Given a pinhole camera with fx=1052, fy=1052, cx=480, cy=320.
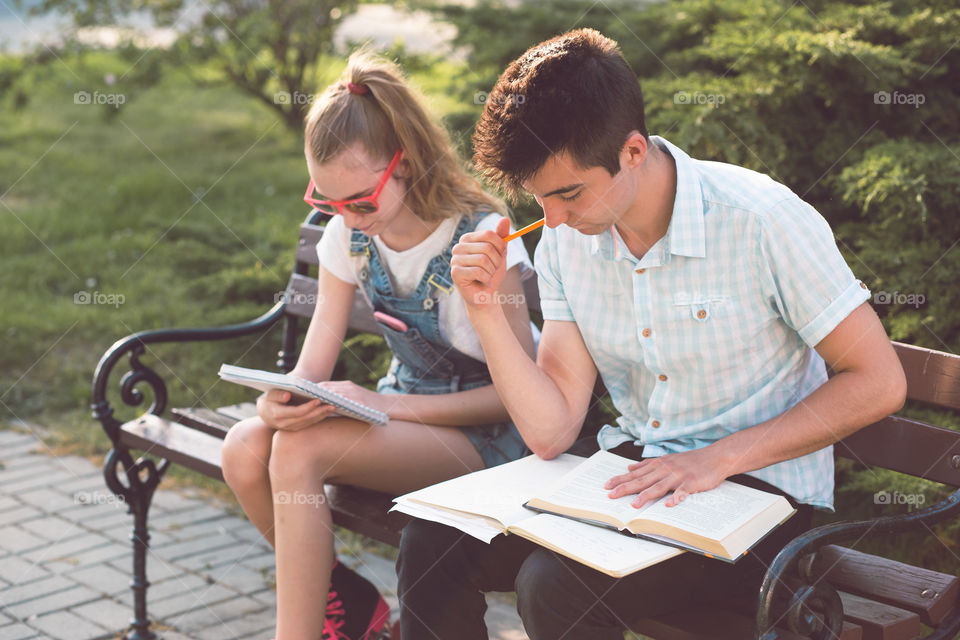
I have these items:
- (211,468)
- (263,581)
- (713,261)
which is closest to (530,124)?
(713,261)

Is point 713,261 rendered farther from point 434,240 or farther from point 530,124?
point 434,240

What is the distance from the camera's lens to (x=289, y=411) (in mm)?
2562

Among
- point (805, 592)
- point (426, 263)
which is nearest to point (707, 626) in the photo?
point (805, 592)

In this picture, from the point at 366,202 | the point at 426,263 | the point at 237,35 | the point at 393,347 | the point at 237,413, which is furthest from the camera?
the point at 237,35

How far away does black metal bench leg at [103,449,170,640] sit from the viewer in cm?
330

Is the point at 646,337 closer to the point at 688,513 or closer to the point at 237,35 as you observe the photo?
the point at 688,513

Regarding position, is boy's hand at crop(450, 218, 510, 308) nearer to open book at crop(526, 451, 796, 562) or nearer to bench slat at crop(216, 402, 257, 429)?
open book at crop(526, 451, 796, 562)

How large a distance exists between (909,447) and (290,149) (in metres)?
7.00

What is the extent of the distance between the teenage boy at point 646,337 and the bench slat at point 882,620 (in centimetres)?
20

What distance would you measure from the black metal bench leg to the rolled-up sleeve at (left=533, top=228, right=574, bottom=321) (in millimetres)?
1560

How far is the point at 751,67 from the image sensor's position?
Result: 3.54 m

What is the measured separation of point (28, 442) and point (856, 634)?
4.12 m

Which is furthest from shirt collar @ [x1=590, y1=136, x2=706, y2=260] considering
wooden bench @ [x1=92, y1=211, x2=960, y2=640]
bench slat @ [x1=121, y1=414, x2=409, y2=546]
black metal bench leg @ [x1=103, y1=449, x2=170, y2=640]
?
black metal bench leg @ [x1=103, y1=449, x2=170, y2=640]

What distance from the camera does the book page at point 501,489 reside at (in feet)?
7.06
